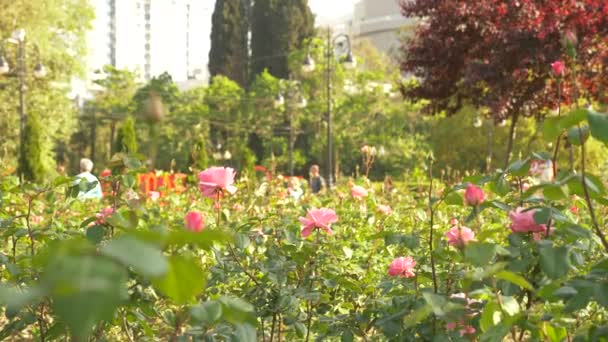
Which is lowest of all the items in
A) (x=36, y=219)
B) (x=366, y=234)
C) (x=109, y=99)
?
(x=109, y=99)

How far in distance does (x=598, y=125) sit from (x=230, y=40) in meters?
31.5

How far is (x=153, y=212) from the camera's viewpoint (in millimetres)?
3598

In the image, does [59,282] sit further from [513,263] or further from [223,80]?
[223,80]

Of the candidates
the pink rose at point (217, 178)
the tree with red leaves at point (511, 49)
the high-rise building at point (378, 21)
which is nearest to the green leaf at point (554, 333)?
the pink rose at point (217, 178)

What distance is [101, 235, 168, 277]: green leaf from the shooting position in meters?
0.44

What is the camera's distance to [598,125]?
88 cm

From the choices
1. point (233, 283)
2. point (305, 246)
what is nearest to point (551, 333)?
point (305, 246)

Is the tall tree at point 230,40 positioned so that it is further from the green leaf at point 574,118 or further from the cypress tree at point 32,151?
the green leaf at point 574,118

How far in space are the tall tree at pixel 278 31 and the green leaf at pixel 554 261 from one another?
96.0 feet

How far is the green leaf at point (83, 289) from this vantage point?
0.41 metres

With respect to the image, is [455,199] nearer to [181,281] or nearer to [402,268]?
[402,268]

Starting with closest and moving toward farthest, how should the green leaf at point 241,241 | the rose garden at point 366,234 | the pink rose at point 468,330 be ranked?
1. the rose garden at point 366,234
2. the pink rose at point 468,330
3. the green leaf at point 241,241

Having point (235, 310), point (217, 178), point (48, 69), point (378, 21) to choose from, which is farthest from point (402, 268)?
point (378, 21)

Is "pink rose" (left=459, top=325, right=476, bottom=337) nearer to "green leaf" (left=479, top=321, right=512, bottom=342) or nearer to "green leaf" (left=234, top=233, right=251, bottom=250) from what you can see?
"green leaf" (left=479, top=321, right=512, bottom=342)
